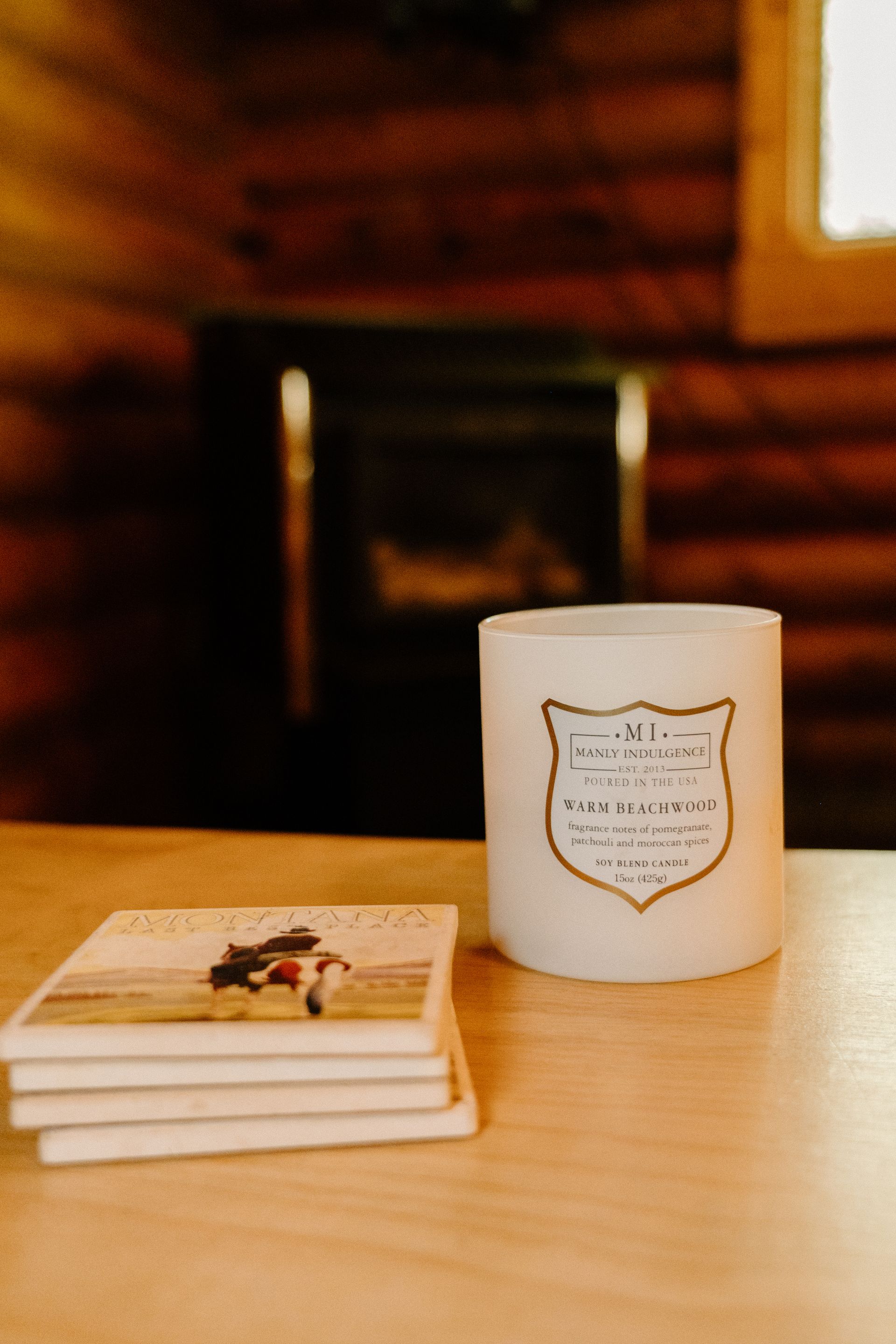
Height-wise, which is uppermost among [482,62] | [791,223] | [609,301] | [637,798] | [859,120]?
[482,62]

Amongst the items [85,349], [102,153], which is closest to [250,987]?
[85,349]

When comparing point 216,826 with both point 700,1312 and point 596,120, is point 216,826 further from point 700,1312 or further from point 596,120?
point 700,1312

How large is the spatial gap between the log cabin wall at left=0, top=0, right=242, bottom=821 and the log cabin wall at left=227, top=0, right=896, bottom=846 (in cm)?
32

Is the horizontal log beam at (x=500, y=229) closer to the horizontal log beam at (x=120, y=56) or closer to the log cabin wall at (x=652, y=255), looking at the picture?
the log cabin wall at (x=652, y=255)

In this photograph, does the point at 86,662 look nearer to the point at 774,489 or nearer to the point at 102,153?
the point at 102,153

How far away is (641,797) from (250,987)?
169mm

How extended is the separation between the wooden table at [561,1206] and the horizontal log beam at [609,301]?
2.30 m

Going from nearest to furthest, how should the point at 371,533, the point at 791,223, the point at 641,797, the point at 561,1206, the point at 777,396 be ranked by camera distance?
the point at 561,1206
the point at 641,797
the point at 371,533
the point at 791,223
the point at 777,396

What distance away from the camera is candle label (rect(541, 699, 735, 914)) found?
468 mm

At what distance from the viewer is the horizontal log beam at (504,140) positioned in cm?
257

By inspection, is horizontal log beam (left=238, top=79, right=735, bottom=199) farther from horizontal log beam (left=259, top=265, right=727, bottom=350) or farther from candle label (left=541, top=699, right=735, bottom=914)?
candle label (left=541, top=699, right=735, bottom=914)

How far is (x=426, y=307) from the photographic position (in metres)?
2.74

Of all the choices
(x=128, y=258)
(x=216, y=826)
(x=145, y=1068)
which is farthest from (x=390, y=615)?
(x=145, y=1068)

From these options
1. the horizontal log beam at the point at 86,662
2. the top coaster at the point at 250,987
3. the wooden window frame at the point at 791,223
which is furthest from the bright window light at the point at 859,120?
the top coaster at the point at 250,987
